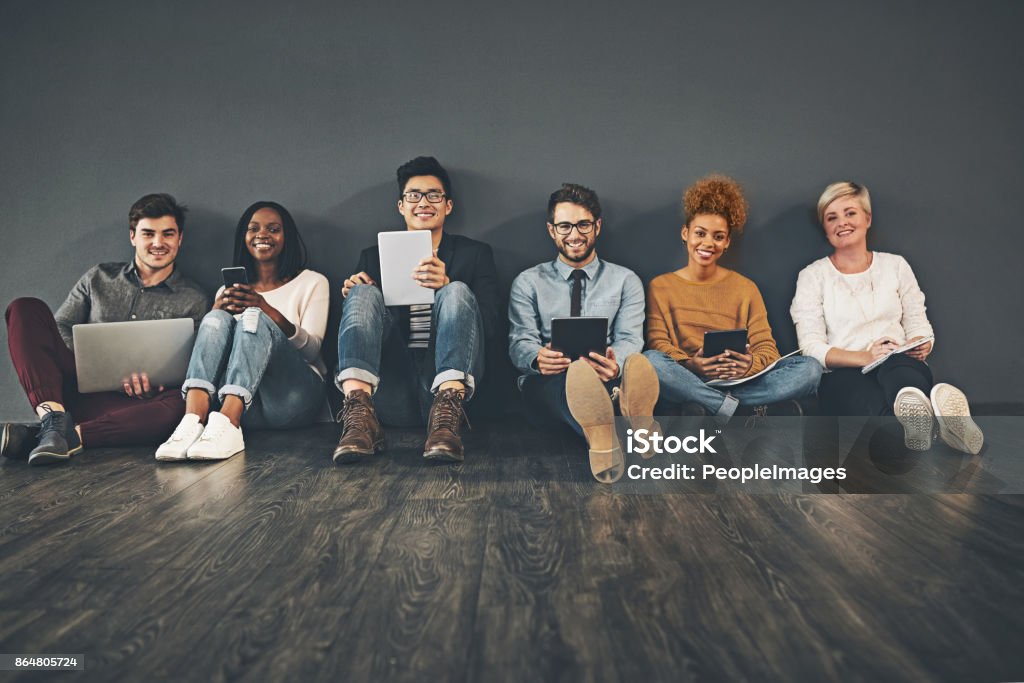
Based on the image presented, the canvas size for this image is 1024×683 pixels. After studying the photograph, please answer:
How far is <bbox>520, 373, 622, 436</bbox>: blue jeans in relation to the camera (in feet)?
8.03

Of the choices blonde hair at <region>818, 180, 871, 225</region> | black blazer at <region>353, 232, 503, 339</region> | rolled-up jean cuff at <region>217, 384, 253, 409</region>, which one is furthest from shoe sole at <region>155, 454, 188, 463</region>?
blonde hair at <region>818, 180, 871, 225</region>

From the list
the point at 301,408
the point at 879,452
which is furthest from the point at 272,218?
the point at 879,452

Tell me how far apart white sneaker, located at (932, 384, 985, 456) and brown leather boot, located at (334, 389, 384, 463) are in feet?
6.18

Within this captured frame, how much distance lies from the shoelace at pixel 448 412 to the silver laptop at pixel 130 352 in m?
1.11

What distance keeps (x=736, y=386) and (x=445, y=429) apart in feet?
3.72

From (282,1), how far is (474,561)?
3.04 m

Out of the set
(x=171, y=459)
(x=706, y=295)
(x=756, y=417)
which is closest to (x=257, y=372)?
(x=171, y=459)

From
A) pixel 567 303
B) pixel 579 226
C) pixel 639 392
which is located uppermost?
pixel 579 226

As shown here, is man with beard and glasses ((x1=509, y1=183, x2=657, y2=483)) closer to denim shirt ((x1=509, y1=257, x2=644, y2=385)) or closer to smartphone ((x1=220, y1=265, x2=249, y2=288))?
denim shirt ((x1=509, y1=257, x2=644, y2=385))

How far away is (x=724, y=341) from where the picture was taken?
8.65ft

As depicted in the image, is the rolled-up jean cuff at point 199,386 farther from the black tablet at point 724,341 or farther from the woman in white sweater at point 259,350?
the black tablet at point 724,341

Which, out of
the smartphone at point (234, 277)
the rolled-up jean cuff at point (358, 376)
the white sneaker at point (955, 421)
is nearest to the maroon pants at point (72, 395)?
the smartphone at point (234, 277)

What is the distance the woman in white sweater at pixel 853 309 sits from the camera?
2.82 metres

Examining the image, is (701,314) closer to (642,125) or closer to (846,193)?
(846,193)
